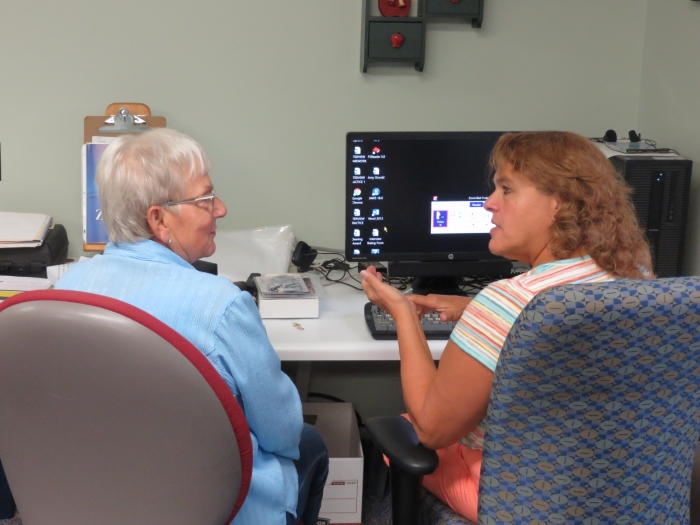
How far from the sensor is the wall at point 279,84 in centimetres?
238

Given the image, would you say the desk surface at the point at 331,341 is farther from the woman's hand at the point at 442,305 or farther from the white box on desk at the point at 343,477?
the white box on desk at the point at 343,477

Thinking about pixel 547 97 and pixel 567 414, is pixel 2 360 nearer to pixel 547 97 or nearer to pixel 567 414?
pixel 567 414

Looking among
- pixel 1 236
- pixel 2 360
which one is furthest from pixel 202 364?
pixel 1 236

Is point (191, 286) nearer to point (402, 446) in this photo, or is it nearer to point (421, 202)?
point (402, 446)

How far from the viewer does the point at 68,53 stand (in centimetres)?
238

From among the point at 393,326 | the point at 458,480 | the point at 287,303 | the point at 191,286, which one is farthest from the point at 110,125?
the point at 458,480

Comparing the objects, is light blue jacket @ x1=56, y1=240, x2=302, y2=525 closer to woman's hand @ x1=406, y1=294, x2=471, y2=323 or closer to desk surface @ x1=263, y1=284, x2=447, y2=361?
desk surface @ x1=263, y1=284, x2=447, y2=361

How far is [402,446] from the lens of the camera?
133 cm

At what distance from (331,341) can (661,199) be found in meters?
1.08

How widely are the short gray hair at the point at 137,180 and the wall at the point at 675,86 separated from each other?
62.6 inches

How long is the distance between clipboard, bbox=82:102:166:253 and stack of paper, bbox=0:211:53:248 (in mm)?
125

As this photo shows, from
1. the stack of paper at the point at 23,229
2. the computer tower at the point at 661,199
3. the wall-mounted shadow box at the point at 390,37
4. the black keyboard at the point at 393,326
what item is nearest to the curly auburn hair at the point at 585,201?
the black keyboard at the point at 393,326

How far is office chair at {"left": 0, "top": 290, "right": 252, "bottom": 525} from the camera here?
0.99 meters

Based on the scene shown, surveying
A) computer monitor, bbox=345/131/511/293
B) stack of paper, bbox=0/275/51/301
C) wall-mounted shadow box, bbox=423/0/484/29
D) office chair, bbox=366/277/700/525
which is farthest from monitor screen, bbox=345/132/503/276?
office chair, bbox=366/277/700/525
